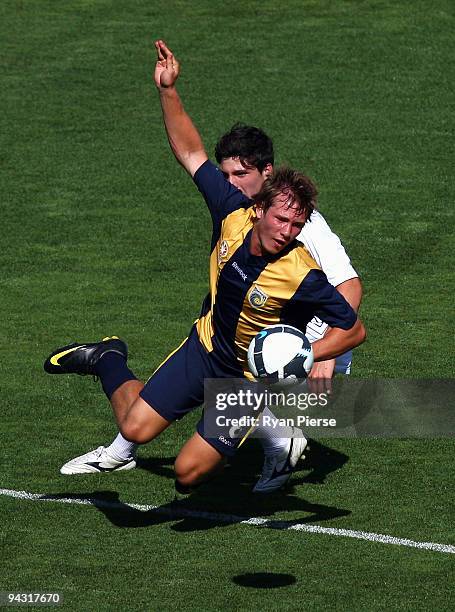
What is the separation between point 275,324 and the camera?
9.73 metres

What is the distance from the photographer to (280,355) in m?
9.24

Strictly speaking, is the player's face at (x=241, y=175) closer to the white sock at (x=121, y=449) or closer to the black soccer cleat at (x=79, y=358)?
the black soccer cleat at (x=79, y=358)

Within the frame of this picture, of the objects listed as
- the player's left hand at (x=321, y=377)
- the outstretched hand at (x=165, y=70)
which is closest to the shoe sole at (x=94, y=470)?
the player's left hand at (x=321, y=377)

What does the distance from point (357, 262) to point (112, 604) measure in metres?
8.72

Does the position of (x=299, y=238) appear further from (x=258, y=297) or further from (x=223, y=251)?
(x=258, y=297)

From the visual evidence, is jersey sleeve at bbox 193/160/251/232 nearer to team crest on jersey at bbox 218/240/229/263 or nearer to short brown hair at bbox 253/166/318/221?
team crest on jersey at bbox 218/240/229/263

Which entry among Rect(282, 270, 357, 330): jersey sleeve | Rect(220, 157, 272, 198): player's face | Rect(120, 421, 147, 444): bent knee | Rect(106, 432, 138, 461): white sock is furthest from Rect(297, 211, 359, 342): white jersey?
Rect(106, 432, 138, 461): white sock

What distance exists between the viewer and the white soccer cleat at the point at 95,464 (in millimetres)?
11008

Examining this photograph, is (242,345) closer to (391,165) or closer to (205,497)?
(205,497)

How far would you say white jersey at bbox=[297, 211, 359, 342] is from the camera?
34.6 feet

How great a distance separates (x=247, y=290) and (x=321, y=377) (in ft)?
3.27

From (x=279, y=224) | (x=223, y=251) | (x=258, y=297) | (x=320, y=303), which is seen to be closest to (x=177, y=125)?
(x=223, y=251)

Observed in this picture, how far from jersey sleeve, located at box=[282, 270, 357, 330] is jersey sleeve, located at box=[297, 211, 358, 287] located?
0.81 metres

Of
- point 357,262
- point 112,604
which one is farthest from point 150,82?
point 112,604
